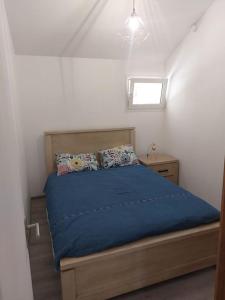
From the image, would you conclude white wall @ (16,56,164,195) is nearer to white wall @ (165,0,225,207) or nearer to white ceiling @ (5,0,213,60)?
white ceiling @ (5,0,213,60)

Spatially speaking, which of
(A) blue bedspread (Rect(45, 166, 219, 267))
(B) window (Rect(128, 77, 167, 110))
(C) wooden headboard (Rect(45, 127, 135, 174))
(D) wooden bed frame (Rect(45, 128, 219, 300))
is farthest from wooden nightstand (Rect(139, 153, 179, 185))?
(D) wooden bed frame (Rect(45, 128, 219, 300))

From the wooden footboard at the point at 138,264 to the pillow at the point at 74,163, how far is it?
58.7 inches

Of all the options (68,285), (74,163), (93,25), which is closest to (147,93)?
(93,25)

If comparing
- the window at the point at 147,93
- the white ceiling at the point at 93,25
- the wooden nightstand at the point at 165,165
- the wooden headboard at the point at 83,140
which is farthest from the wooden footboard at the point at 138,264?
the white ceiling at the point at 93,25

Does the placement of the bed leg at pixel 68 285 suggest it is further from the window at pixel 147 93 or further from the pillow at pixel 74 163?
the window at pixel 147 93

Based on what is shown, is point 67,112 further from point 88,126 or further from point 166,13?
point 166,13

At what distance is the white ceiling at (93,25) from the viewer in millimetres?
2299

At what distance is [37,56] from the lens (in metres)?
2.91

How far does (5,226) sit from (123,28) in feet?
8.83

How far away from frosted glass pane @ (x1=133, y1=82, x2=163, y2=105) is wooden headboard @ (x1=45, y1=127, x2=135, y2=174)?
46 centimetres

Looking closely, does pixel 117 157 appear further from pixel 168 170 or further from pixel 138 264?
pixel 138 264

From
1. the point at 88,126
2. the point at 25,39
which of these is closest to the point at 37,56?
the point at 25,39

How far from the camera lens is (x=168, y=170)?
321 cm

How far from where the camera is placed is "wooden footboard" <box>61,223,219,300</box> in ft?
4.89
